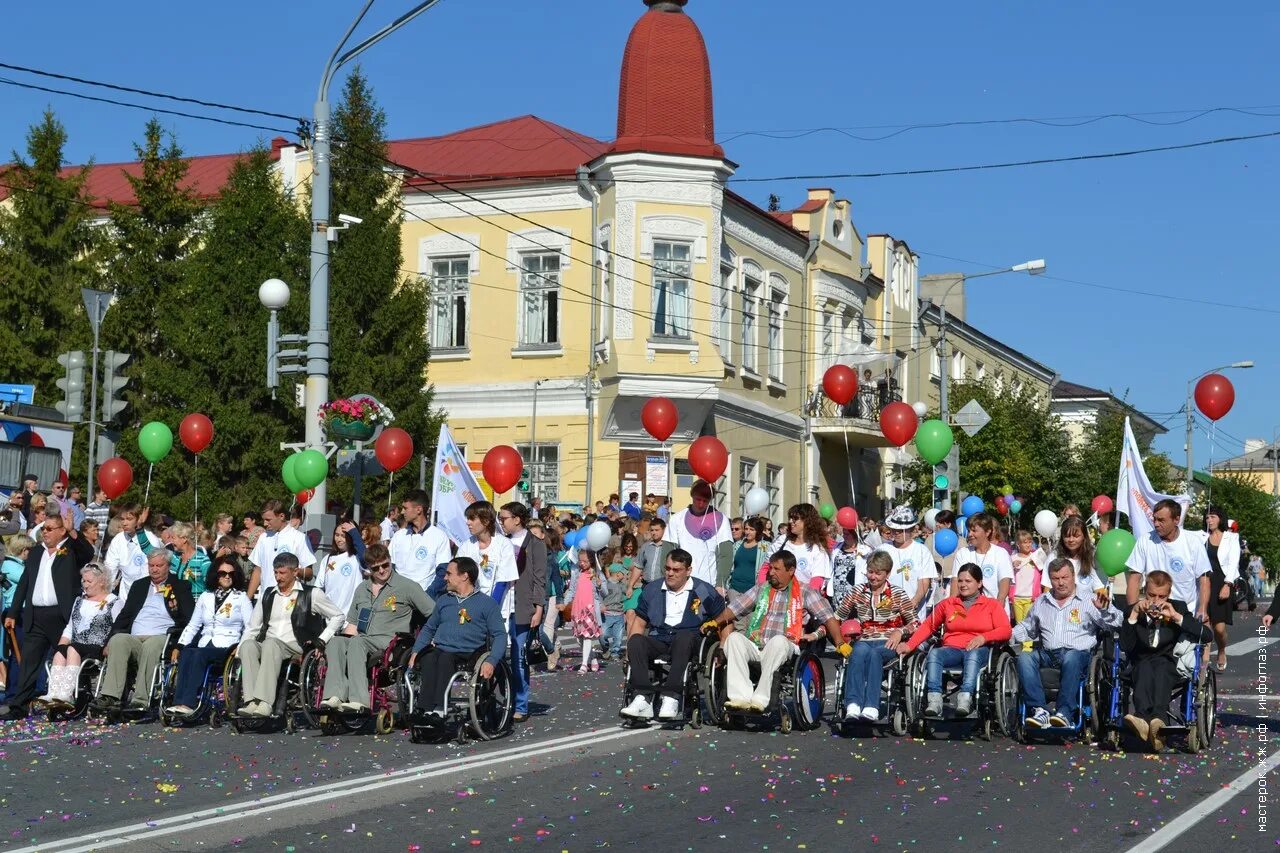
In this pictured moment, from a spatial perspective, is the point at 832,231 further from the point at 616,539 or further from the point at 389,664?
the point at 389,664

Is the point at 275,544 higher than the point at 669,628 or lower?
higher

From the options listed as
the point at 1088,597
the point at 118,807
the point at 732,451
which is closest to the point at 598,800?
the point at 118,807

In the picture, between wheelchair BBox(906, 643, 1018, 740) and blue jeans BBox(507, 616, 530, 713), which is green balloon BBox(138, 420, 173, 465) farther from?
wheelchair BBox(906, 643, 1018, 740)

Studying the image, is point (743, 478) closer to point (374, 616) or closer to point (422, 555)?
point (422, 555)

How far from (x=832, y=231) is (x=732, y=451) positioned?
30.3 feet

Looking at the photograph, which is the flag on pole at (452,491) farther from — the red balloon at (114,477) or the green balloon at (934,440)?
the green balloon at (934,440)

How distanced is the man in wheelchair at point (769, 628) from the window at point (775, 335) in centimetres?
2850

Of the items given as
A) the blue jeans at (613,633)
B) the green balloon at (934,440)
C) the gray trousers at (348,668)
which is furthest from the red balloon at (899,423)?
the gray trousers at (348,668)

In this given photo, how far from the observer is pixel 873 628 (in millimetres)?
13883

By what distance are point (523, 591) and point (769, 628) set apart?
259 cm

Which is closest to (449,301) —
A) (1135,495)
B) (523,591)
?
(523,591)

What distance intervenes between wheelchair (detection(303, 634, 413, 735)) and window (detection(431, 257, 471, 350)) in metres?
26.6

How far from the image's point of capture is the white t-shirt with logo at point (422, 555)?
613 inches

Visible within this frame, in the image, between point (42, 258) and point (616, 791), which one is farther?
point (42, 258)
